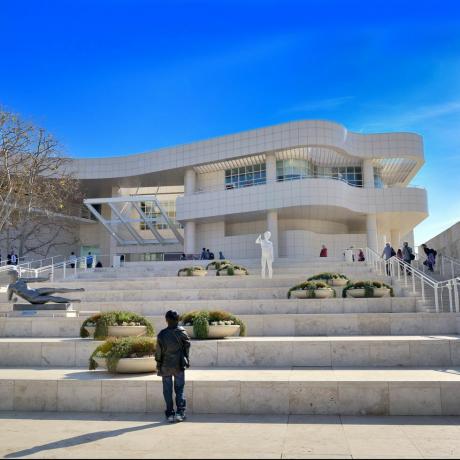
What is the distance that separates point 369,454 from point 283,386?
2.65 meters

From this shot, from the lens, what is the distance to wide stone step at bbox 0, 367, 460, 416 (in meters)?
8.21

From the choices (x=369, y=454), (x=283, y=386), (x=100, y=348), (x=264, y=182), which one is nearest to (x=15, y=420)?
(x=100, y=348)

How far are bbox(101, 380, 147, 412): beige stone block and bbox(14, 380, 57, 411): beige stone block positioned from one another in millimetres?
954

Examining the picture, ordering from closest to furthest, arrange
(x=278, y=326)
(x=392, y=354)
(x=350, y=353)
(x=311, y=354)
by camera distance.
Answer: (x=392, y=354) → (x=350, y=353) → (x=311, y=354) → (x=278, y=326)

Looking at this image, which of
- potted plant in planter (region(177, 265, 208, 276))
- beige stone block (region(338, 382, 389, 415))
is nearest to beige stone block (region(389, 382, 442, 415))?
beige stone block (region(338, 382, 389, 415))

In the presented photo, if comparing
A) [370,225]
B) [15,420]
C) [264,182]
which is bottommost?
[15,420]

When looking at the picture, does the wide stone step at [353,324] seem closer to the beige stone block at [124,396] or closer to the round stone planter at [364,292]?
the round stone planter at [364,292]

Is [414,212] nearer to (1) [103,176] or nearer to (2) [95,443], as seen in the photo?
(1) [103,176]

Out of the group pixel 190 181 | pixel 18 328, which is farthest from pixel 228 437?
pixel 190 181

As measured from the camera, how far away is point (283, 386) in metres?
8.51

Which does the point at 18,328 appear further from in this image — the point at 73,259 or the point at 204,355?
the point at 73,259

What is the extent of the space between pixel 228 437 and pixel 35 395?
407 centimetres

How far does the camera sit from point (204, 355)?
36.5ft

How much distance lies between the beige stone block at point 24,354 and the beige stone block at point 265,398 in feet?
18.4
